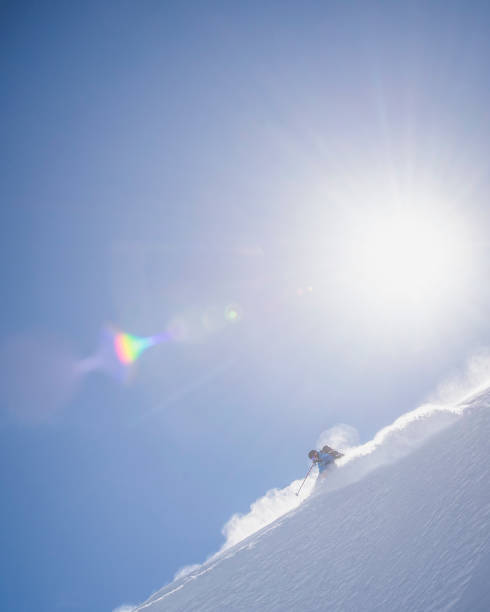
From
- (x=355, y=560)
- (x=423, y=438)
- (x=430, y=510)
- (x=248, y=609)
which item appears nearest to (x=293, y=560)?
(x=248, y=609)

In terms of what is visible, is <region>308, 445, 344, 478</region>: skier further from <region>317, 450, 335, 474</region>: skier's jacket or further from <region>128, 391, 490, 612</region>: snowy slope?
<region>128, 391, 490, 612</region>: snowy slope

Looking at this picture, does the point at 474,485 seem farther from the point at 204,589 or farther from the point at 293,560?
the point at 204,589

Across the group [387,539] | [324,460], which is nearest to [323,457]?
[324,460]

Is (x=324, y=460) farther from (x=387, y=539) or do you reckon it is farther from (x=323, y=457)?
(x=387, y=539)

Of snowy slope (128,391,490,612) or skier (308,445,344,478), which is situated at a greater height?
skier (308,445,344,478)

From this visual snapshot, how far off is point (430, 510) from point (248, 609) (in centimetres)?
711

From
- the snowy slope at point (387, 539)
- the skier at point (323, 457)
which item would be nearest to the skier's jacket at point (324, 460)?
the skier at point (323, 457)

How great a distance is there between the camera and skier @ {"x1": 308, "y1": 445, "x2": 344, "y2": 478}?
22391 millimetres

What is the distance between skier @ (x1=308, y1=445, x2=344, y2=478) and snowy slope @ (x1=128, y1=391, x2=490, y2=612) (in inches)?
106

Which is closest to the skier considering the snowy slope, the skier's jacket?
the skier's jacket

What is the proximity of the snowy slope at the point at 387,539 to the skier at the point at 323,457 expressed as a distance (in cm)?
270

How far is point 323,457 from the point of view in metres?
22.9

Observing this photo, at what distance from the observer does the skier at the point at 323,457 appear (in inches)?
882

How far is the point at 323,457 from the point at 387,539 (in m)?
12.1
